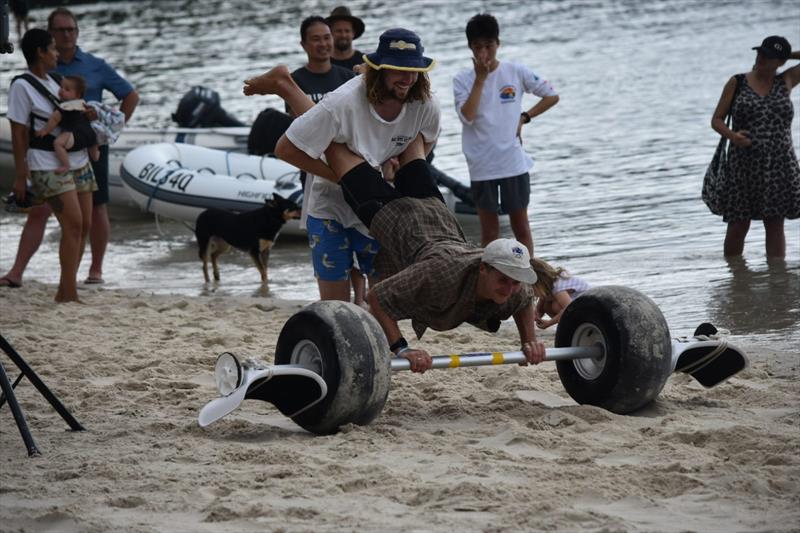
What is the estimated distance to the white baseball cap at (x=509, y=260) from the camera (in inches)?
212

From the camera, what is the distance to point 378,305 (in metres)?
5.56

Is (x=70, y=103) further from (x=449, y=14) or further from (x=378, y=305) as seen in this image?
(x=449, y=14)

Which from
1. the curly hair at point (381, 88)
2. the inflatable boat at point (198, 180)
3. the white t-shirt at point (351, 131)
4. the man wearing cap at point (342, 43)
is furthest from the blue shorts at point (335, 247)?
the inflatable boat at point (198, 180)

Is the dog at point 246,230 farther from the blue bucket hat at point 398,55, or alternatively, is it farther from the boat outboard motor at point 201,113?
the boat outboard motor at point 201,113

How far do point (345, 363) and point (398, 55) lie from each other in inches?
56.7

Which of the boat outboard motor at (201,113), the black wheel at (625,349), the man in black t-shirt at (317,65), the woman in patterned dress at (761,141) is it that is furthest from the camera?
the boat outboard motor at (201,113)

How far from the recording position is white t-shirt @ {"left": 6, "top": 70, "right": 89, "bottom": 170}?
8703mm

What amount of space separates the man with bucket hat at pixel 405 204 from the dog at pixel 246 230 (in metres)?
4.51

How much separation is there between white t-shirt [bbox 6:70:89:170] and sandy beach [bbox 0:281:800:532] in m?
2.02

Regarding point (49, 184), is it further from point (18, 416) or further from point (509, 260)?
point (509, 260)

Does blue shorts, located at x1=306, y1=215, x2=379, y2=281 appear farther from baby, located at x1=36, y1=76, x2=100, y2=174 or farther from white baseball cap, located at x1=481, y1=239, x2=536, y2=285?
baby, located at x1=36, y1=76, x2=100, y2=174

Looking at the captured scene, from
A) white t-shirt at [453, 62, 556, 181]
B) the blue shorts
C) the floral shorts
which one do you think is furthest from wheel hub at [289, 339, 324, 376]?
white t-shirt at [453, 62, 556, 181]

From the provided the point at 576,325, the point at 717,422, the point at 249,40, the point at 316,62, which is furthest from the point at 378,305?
the point at 249,40

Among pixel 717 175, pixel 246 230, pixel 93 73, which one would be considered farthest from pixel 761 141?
pixel 93 73
